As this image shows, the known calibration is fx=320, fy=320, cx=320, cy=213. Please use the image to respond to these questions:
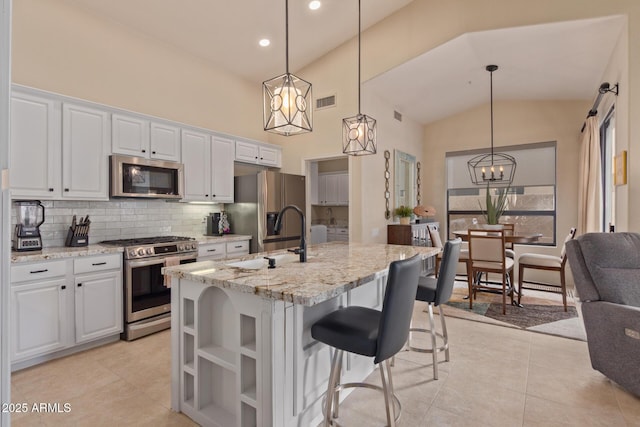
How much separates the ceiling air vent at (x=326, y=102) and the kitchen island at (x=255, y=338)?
11.0 feet

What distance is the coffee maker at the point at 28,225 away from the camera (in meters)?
2.79

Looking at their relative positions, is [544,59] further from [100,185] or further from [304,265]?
[100,185]

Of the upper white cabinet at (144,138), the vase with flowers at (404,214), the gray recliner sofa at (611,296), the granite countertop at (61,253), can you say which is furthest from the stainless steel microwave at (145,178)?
the gray recliner sofa at (611,296)

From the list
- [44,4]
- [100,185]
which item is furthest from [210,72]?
[100,185]

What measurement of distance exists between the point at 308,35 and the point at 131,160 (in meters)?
2.84

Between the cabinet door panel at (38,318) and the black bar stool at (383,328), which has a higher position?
the black bar stool at (383,328)

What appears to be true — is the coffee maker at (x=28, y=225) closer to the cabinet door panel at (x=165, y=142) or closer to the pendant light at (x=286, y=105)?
the cabinet door panel at (x=165, y=142)

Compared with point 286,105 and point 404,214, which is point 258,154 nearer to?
point 404,214

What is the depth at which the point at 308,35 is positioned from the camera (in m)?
4.43

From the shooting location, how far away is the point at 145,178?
11.7 ft

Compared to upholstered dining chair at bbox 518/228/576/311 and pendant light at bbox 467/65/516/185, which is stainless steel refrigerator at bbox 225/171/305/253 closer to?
upholstered dining chair at bbox 518/228/576/311

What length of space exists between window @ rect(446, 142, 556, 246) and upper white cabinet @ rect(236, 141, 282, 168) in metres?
3.64

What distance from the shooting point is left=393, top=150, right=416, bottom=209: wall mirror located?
5625 millimetres

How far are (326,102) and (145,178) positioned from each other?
2.88 m
